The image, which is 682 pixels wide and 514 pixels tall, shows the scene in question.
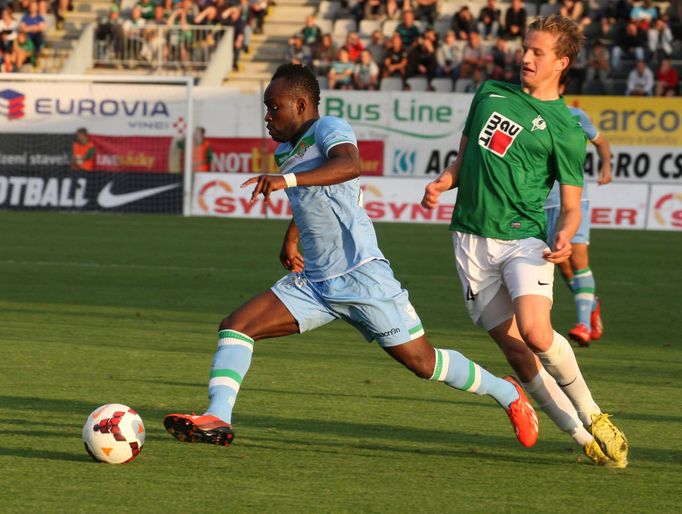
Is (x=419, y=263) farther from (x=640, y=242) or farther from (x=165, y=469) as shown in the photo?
(x=165, y=469)

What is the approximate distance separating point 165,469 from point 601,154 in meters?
6.45

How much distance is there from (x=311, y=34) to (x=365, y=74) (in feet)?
6.61

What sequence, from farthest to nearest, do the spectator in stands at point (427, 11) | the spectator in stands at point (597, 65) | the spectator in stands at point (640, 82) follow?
1. the spectator in stands at point (427, 11)
2. the spectator in stands at point (597, 65)
3. the spectator in stands at point (640, 82)

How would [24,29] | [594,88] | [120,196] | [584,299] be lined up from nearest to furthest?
[584,299] → [120,196] → [594,88] → [24,29]

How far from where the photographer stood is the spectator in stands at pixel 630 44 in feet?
95.3

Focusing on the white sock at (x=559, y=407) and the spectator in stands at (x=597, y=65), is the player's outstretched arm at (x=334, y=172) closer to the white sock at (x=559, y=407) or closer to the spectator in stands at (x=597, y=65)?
the white sock at (x=559, y=407)

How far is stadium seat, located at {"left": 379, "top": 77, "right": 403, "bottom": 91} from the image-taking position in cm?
2989

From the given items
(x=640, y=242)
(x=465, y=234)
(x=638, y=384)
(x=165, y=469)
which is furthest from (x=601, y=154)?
(x=640, y=242)

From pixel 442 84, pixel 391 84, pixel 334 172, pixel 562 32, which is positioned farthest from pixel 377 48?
pixel 334 172

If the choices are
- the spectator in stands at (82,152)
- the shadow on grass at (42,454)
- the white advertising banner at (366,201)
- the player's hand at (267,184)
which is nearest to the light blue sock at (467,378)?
the player's hand at (267,184)

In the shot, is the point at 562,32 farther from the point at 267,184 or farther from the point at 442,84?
the point at 442,84

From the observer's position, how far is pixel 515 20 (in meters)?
29.9

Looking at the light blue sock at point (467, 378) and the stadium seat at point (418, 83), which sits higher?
the light blue sock at point (467, 378)

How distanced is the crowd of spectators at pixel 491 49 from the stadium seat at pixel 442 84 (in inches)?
2.7
